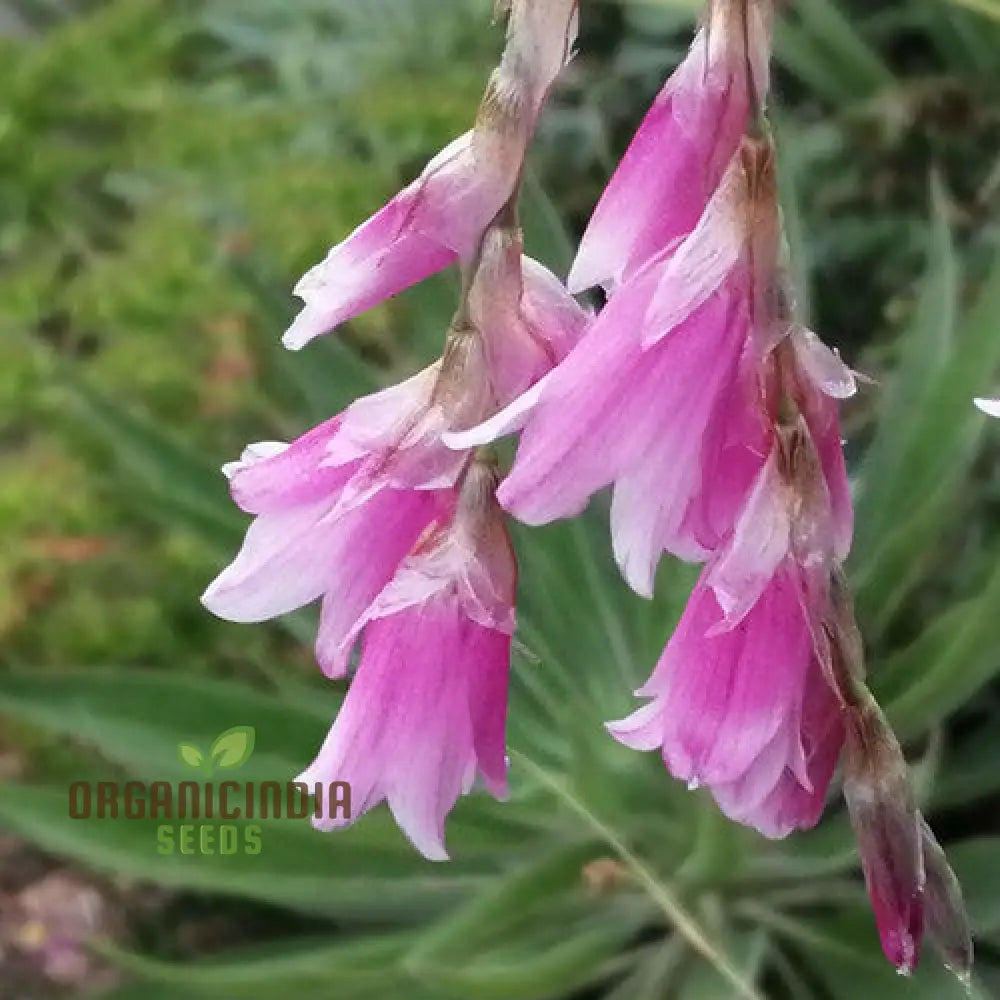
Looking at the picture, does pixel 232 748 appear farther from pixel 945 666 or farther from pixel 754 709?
pixel 754 709

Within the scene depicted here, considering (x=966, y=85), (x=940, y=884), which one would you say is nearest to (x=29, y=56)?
(x=966, y=85)

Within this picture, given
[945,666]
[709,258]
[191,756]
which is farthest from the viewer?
[191,756]

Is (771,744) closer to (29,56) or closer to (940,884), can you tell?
(940,884)

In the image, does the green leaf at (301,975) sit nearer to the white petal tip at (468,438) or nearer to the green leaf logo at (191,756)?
the green leaf logo at (191,756)

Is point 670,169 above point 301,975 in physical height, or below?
above

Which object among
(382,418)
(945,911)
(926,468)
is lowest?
(926,468)

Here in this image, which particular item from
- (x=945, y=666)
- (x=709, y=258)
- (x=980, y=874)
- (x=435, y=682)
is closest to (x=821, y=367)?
(x=709, y=258)
